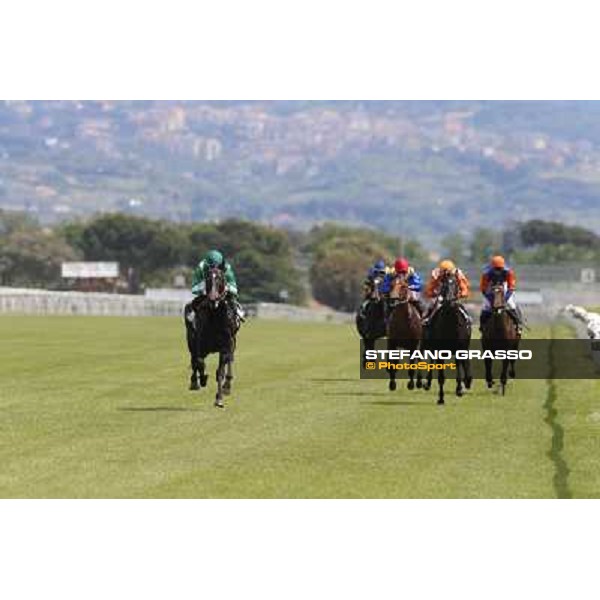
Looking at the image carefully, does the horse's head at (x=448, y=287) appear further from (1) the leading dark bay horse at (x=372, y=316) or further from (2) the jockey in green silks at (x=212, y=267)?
(1) the leading dark bay horse at (x=372, y=316)

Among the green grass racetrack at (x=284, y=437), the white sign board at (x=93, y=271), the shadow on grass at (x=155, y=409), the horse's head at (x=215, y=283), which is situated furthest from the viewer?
the white sign board at (x=93, y=271)

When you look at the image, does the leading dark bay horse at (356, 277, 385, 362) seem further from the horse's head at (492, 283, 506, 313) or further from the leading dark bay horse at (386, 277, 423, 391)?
the horse's head at (492, 283, 506, 313)

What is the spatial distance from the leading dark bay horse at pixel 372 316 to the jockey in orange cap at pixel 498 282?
5.18 metres

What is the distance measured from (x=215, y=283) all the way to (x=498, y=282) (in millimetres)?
6118

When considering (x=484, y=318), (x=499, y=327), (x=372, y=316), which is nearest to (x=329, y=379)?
(x=372, y=316)

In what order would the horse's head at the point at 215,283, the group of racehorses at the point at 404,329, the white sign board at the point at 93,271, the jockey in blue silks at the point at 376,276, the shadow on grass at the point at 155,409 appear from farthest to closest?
the white sign board at the point at 93,271 < the jockey in blue silks at the point at 376,276 < the shadow on grass at the point at 155,409 < the group of racehorses at the point at 404,329 < the horse's head at the point at 215,283

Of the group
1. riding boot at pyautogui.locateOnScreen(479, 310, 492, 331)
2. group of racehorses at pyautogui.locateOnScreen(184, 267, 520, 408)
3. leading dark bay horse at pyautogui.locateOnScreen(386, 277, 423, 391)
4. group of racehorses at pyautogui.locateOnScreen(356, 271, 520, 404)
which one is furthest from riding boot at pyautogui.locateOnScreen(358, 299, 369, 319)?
riding boot at pyautogui.locateOnScreen(479, 310, 492, 331)

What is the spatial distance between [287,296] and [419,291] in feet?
540

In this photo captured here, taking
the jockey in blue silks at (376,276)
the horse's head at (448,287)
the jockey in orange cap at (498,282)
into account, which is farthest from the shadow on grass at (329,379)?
the horse's head at (448,287)

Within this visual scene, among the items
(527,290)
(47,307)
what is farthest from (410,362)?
(527,290)

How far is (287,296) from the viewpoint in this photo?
198625 millimetres

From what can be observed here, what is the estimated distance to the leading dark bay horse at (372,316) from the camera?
38594 millimetres

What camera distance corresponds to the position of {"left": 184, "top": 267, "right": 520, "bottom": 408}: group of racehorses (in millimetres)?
29516

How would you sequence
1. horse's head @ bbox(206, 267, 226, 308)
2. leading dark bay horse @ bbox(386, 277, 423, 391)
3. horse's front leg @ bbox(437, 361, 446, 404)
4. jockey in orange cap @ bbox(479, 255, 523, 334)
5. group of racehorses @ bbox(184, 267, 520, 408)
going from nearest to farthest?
horse's head @ bbox(206, 267, 226, 308) → group of racehorses @ bbox(184, 267, 520, 408) → horse's front leg @ bbox(437, 361, 446, 404) → jockey in orange cap @ bbox(479, 255, 523, 334) → leading dark bay horse @ bbox(386, 277, 423, 391)
